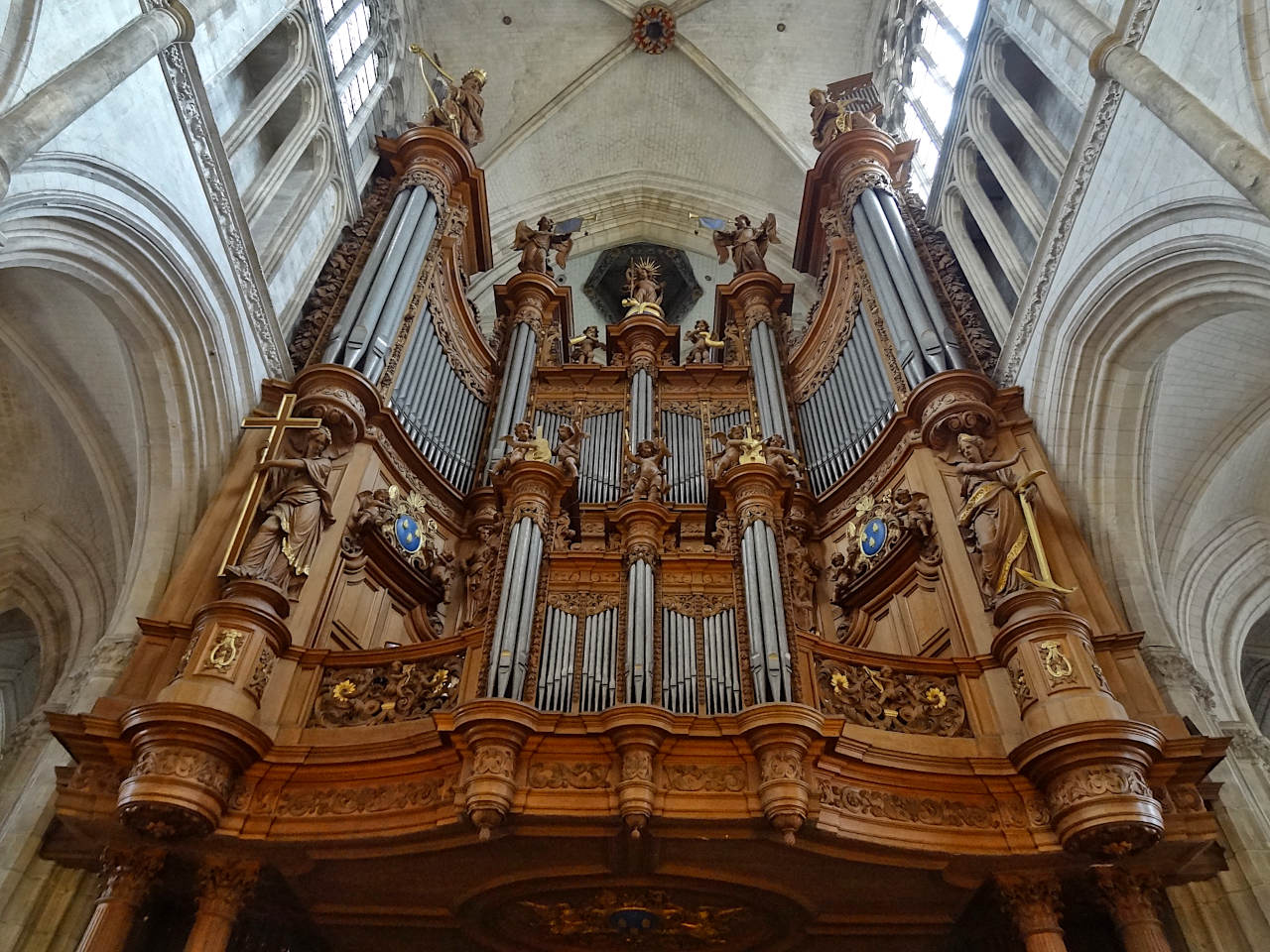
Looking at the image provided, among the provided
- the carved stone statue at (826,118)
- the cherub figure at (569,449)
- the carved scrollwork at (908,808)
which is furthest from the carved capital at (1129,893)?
the carved stone statue at (826,118)

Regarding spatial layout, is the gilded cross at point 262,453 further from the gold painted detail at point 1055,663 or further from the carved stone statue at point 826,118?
the carved stone statue at point 826,118

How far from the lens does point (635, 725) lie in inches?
229

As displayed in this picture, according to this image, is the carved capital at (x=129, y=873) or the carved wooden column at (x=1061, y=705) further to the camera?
the carved capital at (x=129, y=873)

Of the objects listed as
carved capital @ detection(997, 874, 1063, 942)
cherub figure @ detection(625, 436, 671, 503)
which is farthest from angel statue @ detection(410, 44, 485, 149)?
carved capital @ detection(997, 874, 1063, 942)

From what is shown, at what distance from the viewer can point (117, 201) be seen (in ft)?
23.7

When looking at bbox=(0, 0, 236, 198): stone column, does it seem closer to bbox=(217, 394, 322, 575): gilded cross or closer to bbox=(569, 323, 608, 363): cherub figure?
bbox=(217, 394, 322, 575): gilded cross

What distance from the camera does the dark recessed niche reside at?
22141mm

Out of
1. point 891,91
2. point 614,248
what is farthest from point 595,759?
point 614,248

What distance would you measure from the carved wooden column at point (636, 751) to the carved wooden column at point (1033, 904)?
2.47 meters

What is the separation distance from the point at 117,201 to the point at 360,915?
582 cm

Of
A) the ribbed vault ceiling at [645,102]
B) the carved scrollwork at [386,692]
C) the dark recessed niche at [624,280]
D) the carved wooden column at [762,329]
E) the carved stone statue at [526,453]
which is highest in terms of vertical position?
the ribbed vault ceiling at [645,102]

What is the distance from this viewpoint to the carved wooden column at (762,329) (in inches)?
469

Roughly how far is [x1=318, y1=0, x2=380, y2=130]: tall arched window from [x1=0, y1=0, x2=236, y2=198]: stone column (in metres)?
6.01

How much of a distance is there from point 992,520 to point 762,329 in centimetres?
664
